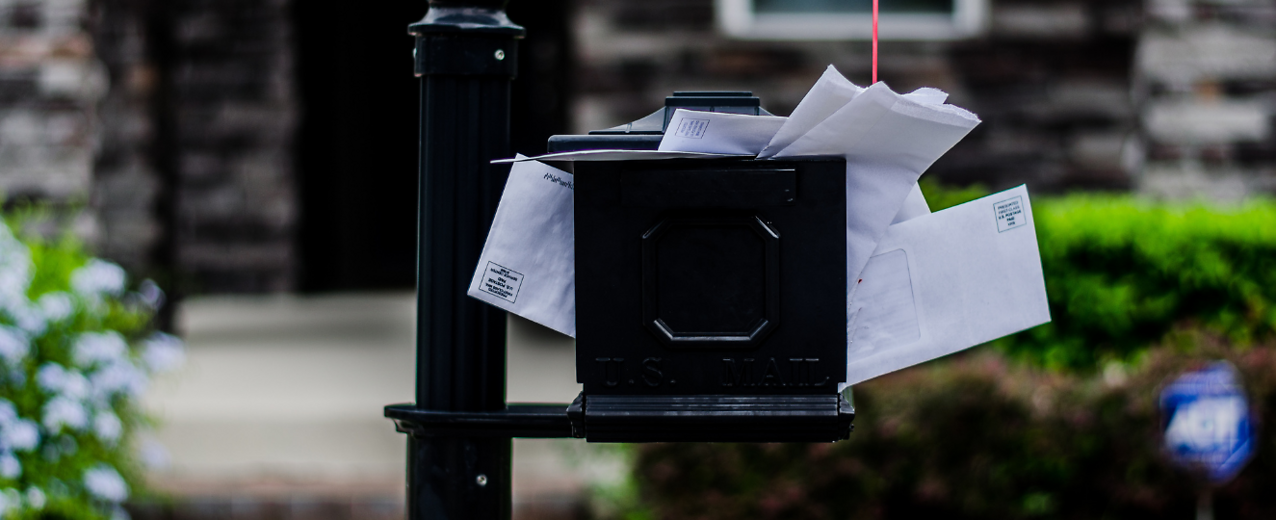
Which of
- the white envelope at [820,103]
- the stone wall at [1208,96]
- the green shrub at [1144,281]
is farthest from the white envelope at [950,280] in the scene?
the stone wall at [1208,96]

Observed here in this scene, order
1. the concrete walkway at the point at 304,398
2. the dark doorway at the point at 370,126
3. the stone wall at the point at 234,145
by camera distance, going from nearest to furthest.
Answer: the concrete walkway at the point at 304,398 → the stone wall at the point at 234,145 → the dark doorway at the point at 370,126

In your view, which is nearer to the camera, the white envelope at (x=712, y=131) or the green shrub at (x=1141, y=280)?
the white envelope at (x=712, y=131)

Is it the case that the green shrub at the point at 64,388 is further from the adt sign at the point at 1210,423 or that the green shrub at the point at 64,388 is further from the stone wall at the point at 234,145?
the stone wall at the point at 234,145

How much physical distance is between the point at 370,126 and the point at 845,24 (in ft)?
13.1

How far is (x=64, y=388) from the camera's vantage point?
11.2 ft

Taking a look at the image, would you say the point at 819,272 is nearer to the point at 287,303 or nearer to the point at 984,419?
the point at 984,419

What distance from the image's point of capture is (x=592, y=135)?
1420 mm

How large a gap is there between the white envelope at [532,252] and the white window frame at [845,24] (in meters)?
4.77

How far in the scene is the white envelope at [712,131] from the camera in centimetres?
133

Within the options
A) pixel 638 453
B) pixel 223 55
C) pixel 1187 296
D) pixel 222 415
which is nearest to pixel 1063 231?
pixel 1187 296

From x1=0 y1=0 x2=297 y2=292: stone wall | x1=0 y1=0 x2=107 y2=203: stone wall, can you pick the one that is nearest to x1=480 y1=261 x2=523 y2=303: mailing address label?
x1=0 y1=0 x2=297 y2=292: stone wall

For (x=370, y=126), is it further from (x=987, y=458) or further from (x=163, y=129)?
(x=987, y=458)

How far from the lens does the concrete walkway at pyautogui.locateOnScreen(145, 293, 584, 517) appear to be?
393 cm

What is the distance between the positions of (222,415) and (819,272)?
397 cm
